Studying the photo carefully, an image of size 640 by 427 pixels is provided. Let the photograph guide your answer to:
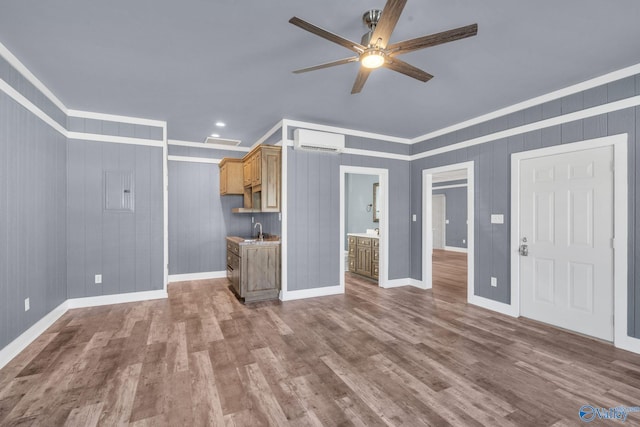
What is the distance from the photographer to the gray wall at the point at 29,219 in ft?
8.98

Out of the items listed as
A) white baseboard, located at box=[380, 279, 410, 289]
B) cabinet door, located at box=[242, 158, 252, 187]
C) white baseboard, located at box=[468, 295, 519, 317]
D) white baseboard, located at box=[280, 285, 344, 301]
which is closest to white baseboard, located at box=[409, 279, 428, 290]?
white baseboard, located at box=[380, 279, 410, 289]

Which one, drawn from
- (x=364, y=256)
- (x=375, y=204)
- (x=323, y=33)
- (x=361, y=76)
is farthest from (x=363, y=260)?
(x=323, y=33)

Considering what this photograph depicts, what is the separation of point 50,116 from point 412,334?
5.01m

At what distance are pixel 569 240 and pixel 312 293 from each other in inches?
135

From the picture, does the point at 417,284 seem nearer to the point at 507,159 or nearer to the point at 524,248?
the point at 524,248

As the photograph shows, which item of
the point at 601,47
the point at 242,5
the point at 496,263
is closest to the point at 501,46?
the point at 601,47

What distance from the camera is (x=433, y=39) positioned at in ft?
6.84

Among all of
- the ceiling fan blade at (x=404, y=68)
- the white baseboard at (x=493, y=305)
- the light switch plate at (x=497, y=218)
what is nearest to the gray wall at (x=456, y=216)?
the white baseboard at (x=493, y=305)

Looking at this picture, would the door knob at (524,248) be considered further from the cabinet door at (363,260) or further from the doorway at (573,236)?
the cabinet door at (363,260)

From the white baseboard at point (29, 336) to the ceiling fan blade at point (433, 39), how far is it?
162 inches

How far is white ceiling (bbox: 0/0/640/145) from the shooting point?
85.9 inches

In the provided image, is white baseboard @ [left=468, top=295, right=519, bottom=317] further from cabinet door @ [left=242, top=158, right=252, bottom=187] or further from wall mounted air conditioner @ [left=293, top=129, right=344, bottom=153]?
cabinet door @ [left=242, top=158, right=252, bottom=187]

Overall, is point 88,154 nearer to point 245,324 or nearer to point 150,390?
point 245,324

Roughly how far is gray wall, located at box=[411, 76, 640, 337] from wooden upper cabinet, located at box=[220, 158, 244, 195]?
11.1 ft
